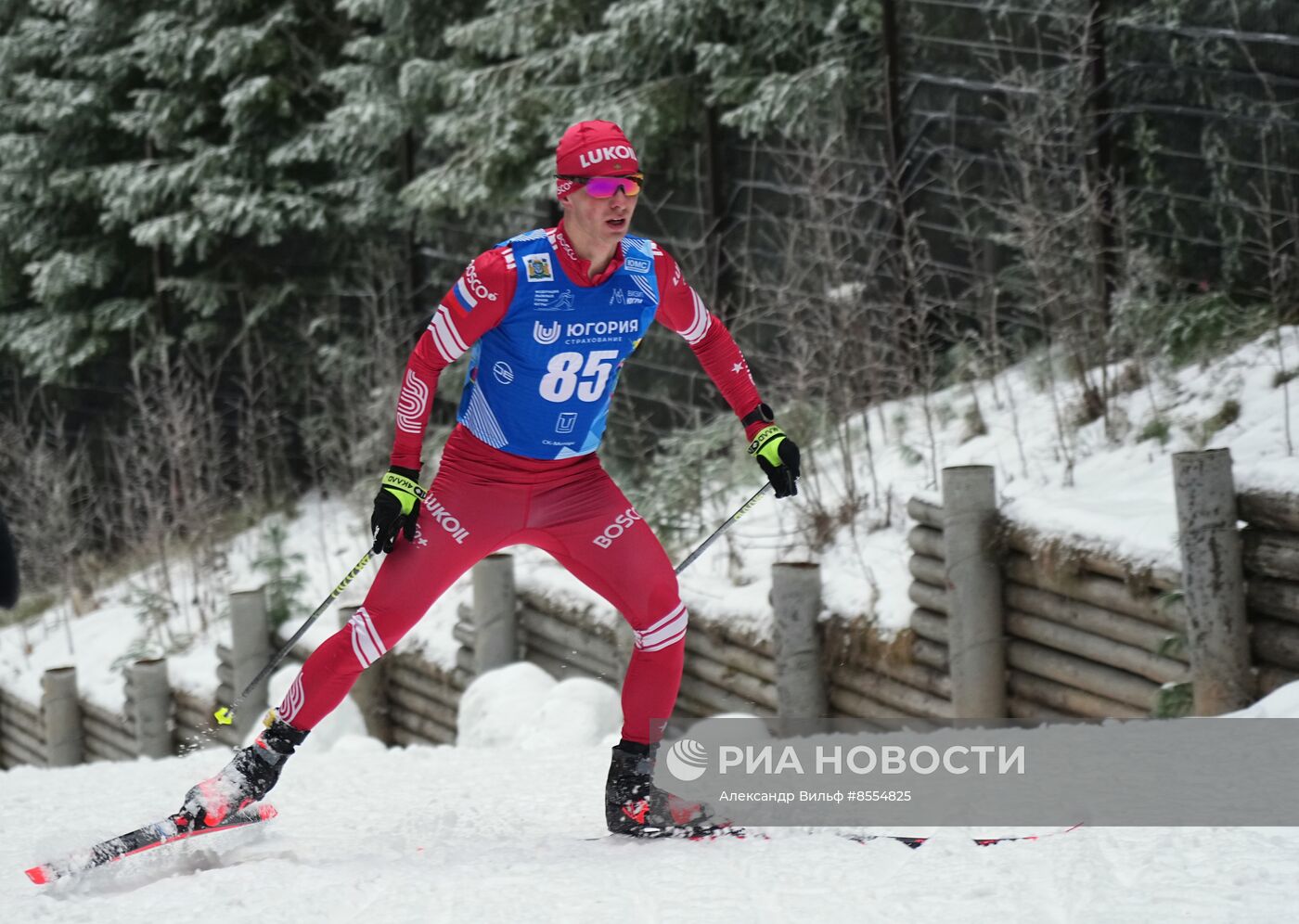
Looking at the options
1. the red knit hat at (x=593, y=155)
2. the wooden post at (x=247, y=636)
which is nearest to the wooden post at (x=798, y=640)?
the red knit hat at (x=593, y=155)

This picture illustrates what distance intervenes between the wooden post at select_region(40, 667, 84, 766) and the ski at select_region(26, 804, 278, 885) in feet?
24.7

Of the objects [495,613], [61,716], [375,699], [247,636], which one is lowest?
[61,716]

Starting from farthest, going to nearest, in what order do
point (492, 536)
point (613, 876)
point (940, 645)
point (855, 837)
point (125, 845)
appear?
point (940, 645) → point (492, 536) → point (855, 837) → point (125, 845) → point (613, 876)

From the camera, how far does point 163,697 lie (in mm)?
10477

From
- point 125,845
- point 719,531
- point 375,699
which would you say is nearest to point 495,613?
point 375,699

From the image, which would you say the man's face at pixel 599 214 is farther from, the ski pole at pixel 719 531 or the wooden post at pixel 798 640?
the wooden post at pixel 798 640

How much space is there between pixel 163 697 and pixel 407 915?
291 inches

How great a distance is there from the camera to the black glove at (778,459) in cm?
483

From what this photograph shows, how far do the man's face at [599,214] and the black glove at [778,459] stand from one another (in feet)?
2.97

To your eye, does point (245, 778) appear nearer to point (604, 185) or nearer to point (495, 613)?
point (604, 185)

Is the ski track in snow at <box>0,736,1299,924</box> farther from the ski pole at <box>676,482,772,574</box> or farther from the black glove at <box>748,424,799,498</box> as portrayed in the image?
the black glove at <box>748,424,799,498</box>

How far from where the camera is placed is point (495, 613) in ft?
27.8

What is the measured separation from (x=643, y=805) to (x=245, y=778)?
124 cm

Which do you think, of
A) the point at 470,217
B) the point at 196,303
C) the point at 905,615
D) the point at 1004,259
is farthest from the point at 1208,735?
the point at 196,303
